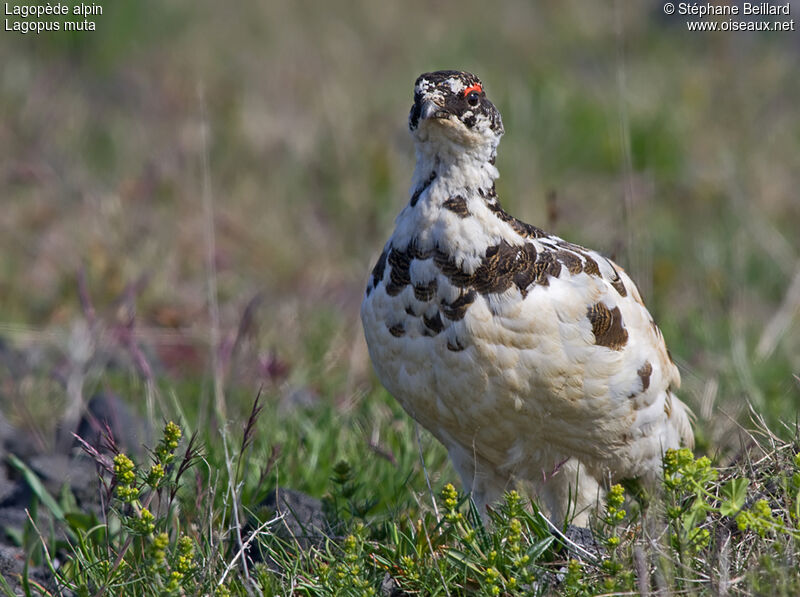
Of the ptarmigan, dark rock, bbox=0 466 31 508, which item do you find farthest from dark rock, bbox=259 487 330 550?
dark rock, bbox=0 466 31 508

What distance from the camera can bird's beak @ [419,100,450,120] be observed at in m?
2.91

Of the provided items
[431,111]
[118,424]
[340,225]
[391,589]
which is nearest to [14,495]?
[118,424]

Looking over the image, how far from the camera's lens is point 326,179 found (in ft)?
23.7

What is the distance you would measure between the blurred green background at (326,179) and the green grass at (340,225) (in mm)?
23

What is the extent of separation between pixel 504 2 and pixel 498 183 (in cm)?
571

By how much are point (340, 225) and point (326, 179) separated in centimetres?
51

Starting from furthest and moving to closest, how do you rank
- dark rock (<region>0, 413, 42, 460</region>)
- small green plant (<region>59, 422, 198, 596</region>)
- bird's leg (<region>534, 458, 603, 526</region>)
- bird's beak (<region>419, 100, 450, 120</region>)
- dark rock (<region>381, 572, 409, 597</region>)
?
1. dark rock (<region>0, 413, 42, 460</region>)
2. bird's leg (<region>534, 458, 603, 526</region>)
3. bird's beak (<region>419, 100, 450, 120</region>)
4. dark rock (<region>381, 572, 409, 597</region>)
5. small green plant (<region>59, 422, 198, 596</region>)

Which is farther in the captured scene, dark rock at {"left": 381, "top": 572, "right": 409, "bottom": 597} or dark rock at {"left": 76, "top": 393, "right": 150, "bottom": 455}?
dark rock at {"left": 76, "top": 393, "right": 150, "bottom": 455}

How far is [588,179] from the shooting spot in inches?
302

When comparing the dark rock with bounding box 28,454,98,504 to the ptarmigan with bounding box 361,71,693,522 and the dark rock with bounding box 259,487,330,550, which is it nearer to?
the dark rock with bounding box 259,487,330,550

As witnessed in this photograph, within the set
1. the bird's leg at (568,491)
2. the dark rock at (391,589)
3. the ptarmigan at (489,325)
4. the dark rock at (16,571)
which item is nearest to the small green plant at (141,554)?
the dark rock at (16,571)

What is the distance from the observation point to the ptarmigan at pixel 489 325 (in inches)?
115

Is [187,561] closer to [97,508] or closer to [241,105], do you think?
[97,508]

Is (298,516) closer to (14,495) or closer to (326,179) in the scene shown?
(14,495)
